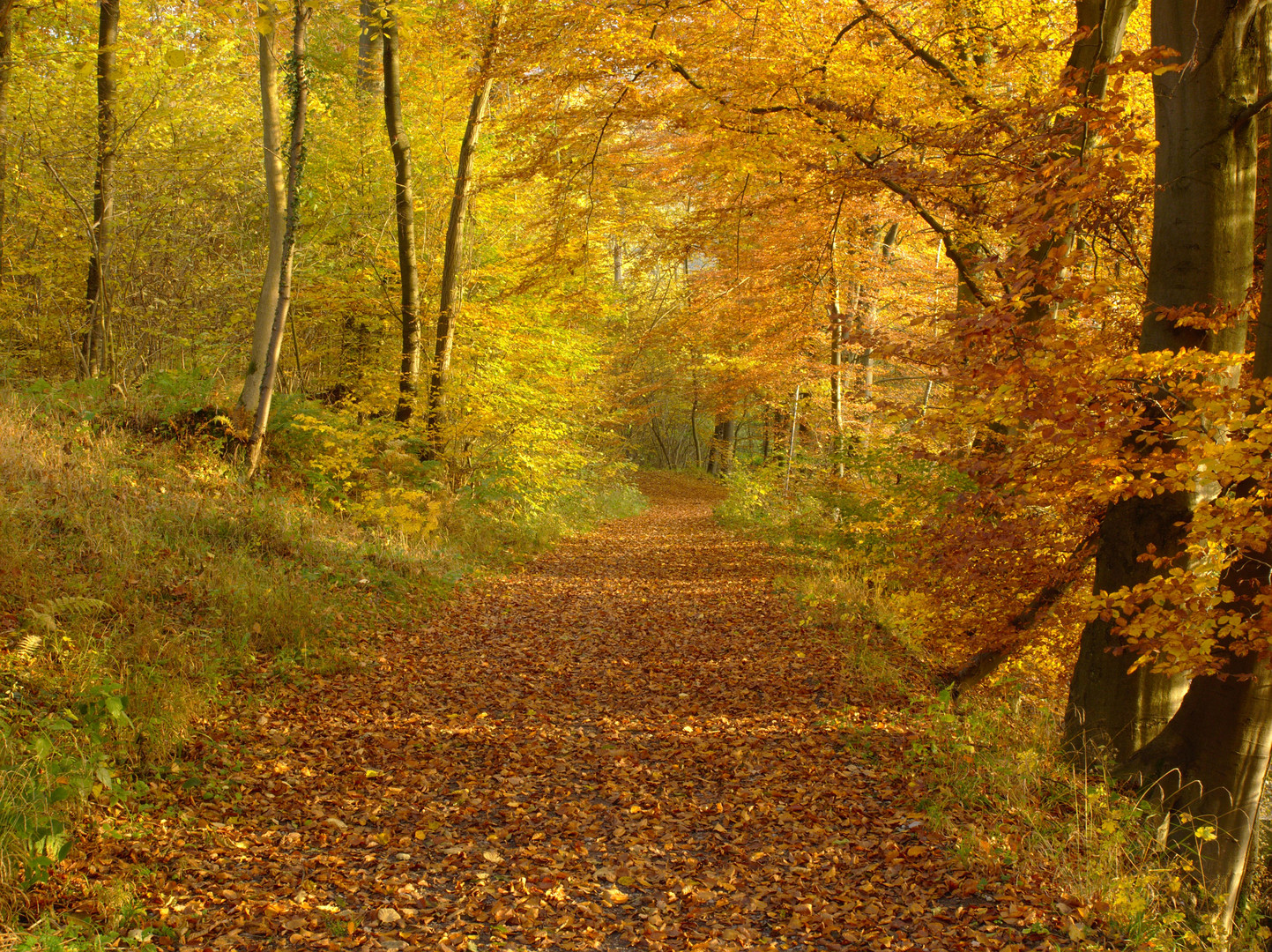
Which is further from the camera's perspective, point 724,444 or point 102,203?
point 724,444

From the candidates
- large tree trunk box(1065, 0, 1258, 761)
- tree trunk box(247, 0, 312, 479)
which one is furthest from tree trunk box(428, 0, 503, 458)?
large tree trunk box(1065, 0, 1258, 761)

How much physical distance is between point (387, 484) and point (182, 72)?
6.93 m

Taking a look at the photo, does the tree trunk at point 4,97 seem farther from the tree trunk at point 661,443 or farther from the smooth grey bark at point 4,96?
the tree trunk at point 661,443

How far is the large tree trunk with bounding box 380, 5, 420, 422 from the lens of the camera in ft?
37.9

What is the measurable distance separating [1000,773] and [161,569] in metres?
6.36

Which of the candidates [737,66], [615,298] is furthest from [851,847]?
[615,298]

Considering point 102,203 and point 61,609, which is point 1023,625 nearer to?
point 61,609

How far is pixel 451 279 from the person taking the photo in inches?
499

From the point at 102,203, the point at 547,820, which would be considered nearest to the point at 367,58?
the point at 102,203

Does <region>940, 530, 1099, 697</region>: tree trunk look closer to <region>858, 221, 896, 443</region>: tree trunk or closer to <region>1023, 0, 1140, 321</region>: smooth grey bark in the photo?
<region>1023, 0, 1140, 321</region>: smooth grey bark

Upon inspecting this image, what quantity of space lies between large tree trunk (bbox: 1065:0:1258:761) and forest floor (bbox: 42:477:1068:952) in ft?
5.58

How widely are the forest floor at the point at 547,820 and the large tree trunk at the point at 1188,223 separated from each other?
170 cm

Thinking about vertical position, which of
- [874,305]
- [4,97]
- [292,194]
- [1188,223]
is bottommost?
[1188,223]

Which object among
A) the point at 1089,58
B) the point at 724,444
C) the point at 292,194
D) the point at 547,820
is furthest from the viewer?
the point at 724,444
